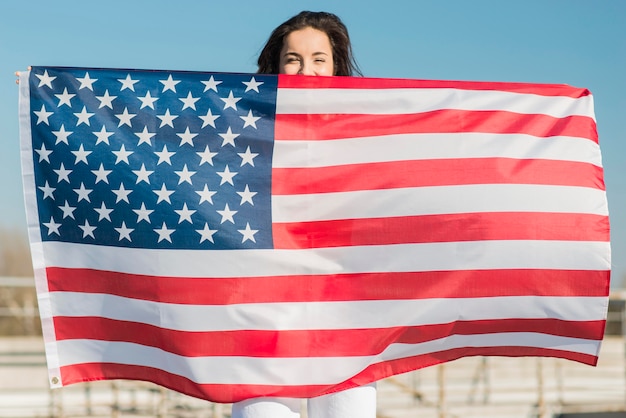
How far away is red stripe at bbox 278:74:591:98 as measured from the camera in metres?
2.54

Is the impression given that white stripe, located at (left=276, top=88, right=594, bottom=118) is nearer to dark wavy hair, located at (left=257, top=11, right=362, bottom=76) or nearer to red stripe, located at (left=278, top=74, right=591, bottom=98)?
red stripe, located at (left=278, top=74, right=591, bottom=98)

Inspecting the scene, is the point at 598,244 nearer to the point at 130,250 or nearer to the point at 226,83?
the point at 226,83

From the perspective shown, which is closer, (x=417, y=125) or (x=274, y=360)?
(x=274, y=360)

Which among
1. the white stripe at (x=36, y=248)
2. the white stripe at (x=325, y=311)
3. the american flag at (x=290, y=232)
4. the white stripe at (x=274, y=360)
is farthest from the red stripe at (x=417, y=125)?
the white stripe at (x=36, y=248)

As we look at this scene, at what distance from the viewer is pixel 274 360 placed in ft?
7.68

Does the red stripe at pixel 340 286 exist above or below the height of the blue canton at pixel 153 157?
below

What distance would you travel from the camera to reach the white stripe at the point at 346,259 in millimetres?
2393

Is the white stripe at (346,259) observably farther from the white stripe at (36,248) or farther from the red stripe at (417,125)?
the red stripe at (417,125)

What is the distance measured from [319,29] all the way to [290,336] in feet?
3.10

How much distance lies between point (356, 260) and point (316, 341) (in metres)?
0.26

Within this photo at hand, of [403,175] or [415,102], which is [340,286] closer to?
[403,175]

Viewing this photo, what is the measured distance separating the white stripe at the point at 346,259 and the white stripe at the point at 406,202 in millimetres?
97

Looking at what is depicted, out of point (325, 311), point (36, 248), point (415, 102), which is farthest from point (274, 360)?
point (415, 102)

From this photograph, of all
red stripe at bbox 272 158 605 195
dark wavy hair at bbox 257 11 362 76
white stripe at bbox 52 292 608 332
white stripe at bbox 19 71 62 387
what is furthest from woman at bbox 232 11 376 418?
white stripe at bbox 19 71 62 387
